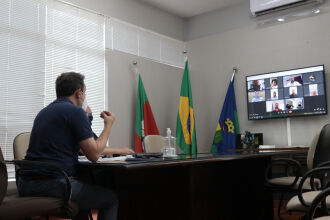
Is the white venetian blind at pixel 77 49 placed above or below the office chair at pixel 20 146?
above

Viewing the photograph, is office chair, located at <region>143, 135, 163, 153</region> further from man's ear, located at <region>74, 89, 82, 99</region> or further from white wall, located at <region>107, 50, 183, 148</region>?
man's ear, located at <region>74, 89, 82, 99</region>

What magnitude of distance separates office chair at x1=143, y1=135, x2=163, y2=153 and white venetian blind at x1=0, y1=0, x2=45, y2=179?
1.41 m

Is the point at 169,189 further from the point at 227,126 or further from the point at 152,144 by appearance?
the point at 227,126

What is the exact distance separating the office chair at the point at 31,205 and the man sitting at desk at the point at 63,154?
0.05m

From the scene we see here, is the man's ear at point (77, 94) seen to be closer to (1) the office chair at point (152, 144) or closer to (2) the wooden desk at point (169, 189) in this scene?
(2) the wooden desk at point (169, 189)

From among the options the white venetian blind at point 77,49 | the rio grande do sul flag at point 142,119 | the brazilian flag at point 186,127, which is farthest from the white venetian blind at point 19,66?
the brazilian flag at point 186,127

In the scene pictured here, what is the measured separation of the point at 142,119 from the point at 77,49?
141cm

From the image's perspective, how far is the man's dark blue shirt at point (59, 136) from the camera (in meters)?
1.98

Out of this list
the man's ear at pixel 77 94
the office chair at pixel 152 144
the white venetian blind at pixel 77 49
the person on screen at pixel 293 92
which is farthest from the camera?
the person on screen at pixel 293 92

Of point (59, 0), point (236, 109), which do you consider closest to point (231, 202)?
point (236, 109)

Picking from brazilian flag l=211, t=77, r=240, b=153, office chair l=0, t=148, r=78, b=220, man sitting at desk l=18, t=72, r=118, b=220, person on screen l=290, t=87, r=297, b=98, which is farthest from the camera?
brazilian flag l=211, t=77, r=240, b=153

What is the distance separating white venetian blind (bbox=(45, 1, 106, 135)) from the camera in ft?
14.6

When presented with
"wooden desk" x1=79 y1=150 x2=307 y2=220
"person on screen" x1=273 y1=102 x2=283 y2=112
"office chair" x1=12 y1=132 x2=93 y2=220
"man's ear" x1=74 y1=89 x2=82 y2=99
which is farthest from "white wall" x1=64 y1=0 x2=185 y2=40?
"wooden desk" x1=79 y1=150 x2=307 y2=220

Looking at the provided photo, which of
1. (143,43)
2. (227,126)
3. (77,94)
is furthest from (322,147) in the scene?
(143,43)
